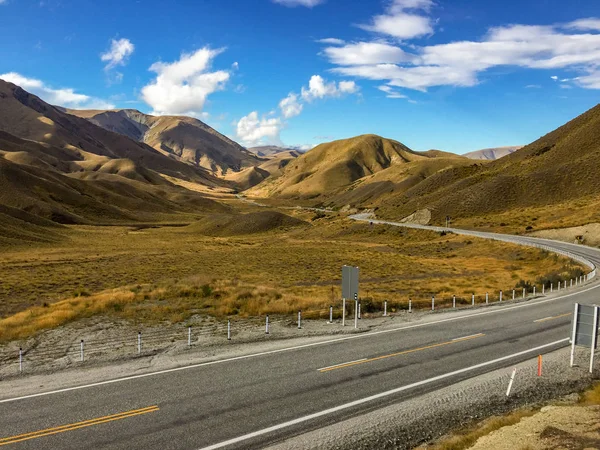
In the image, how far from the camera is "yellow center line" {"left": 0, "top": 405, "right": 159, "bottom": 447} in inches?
432

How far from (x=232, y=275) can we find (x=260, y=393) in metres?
37.2

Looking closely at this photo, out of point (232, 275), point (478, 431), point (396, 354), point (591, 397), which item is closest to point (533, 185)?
point (232, 275)

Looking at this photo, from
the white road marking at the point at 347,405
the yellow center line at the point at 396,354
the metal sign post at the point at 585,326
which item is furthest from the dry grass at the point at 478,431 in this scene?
the yellow center line at the point at 396,354

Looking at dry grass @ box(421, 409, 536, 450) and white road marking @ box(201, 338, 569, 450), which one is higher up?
dry grass @ box(421, 409, 536, 450)

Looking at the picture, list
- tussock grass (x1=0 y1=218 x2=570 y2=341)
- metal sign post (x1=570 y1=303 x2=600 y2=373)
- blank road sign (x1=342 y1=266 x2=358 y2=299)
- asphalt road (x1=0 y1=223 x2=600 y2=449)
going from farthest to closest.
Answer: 1. tussock grass (x1=0 y1=218 x2=570 y2=341)
2. blank road sign (x1=342 y1=266 x2=358 y2=299)
3. metal sign post (x1=570 y1=303 x2=600 y2=373)
4. asphalt road (x1=0 y1=223 x2=600 y2=449)

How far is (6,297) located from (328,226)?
90629 mm

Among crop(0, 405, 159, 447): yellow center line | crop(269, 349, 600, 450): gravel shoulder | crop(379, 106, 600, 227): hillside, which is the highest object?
crop(379, 106, 600, 227): hillside

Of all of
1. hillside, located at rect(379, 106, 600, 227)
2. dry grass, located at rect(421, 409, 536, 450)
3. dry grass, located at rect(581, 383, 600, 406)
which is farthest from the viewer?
hillside, located at rect(379, 106, 600, 227)

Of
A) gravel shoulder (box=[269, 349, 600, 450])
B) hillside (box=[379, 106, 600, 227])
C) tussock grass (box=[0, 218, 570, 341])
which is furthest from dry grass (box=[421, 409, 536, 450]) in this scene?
hillside (box=[379, 106, 600, 227])

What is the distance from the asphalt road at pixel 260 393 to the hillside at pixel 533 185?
8100 centimetres

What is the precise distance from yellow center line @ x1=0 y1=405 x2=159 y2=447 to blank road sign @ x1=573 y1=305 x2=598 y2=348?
48.7 ft

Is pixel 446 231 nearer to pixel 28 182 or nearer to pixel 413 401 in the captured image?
pixel 413 401

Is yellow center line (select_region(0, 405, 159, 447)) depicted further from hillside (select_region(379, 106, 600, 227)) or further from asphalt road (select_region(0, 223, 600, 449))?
hillside (select_region(379, 106, 600, 227))

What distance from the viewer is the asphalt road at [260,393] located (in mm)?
11281
